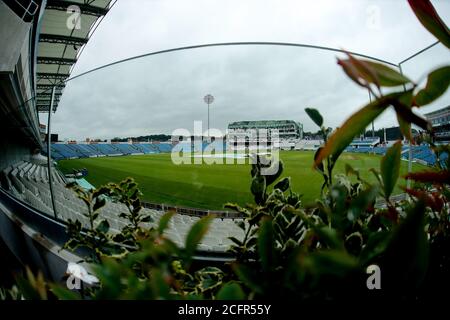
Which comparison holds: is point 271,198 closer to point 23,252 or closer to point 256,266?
point 256,266

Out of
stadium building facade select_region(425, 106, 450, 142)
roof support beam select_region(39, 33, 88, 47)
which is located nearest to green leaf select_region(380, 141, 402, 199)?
stadium building facade select_region(425, 106, 450, 142)

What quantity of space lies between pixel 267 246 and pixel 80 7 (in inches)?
356

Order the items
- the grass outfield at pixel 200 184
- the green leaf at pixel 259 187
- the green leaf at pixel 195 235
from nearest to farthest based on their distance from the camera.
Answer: the green leaf at pixel 195 235, the green leaf at pixel 259 187, the grass outfield at pixel 200 184

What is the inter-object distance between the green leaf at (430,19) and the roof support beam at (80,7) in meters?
8.55

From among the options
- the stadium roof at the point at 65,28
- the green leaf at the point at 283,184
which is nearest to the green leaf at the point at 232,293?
the green leaf at the point at 283,184

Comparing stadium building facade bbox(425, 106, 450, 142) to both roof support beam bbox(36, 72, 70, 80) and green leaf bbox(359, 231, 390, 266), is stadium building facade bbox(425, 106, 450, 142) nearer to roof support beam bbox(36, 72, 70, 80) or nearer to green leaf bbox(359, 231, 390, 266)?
green leaf bbox(359, 231, 390, 266)

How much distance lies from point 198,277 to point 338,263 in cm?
56

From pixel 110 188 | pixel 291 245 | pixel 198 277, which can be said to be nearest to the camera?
pixel 291 245

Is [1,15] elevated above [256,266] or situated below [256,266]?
above

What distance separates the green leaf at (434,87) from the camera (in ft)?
1.14

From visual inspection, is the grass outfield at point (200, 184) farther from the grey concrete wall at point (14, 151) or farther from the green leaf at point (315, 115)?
the green leaf at point (315, 115)

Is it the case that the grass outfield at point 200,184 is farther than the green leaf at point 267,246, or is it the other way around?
the grass outfield at point 200,184
